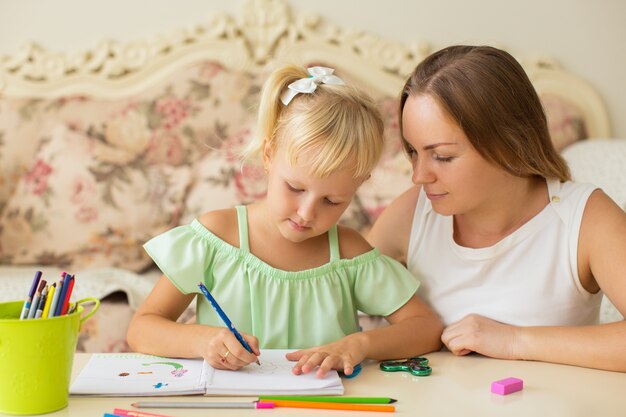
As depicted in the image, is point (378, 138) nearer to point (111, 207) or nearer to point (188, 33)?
point (111, 207)

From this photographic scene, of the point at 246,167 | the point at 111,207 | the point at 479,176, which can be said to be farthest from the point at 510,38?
the point at 479,176

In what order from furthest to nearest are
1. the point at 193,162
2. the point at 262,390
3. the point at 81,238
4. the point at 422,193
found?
1. the point at 193,162
2. the point at 81,238
3. the point at 422,193
4. the point at 262,390

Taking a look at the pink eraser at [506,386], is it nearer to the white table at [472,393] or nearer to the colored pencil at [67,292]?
the white table at [472,393]

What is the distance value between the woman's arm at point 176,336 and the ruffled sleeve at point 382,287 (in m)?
0.30

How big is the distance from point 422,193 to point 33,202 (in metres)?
1.58

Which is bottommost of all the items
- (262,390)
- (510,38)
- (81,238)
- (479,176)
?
(81,238)

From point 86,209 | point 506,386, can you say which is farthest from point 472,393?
point 86,209

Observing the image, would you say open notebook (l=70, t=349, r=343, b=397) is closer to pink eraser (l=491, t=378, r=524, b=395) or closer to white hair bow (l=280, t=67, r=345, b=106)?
pink eraser (l=491, t=378, r=524, b=395)

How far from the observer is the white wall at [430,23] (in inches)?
118

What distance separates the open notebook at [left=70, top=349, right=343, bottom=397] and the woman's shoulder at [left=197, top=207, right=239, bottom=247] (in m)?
0.26

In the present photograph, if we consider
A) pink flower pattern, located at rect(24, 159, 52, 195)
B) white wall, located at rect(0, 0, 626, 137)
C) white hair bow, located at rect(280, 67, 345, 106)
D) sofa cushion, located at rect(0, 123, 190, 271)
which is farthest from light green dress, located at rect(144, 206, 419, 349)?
white wall, located at rect(0, 0, 626, 137)

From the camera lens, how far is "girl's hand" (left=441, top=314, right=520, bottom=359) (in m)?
1.22

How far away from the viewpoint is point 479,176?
1354 millimetres

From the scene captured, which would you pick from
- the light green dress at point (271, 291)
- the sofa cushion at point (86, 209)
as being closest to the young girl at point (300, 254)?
the light green dress at point (271, 291)
